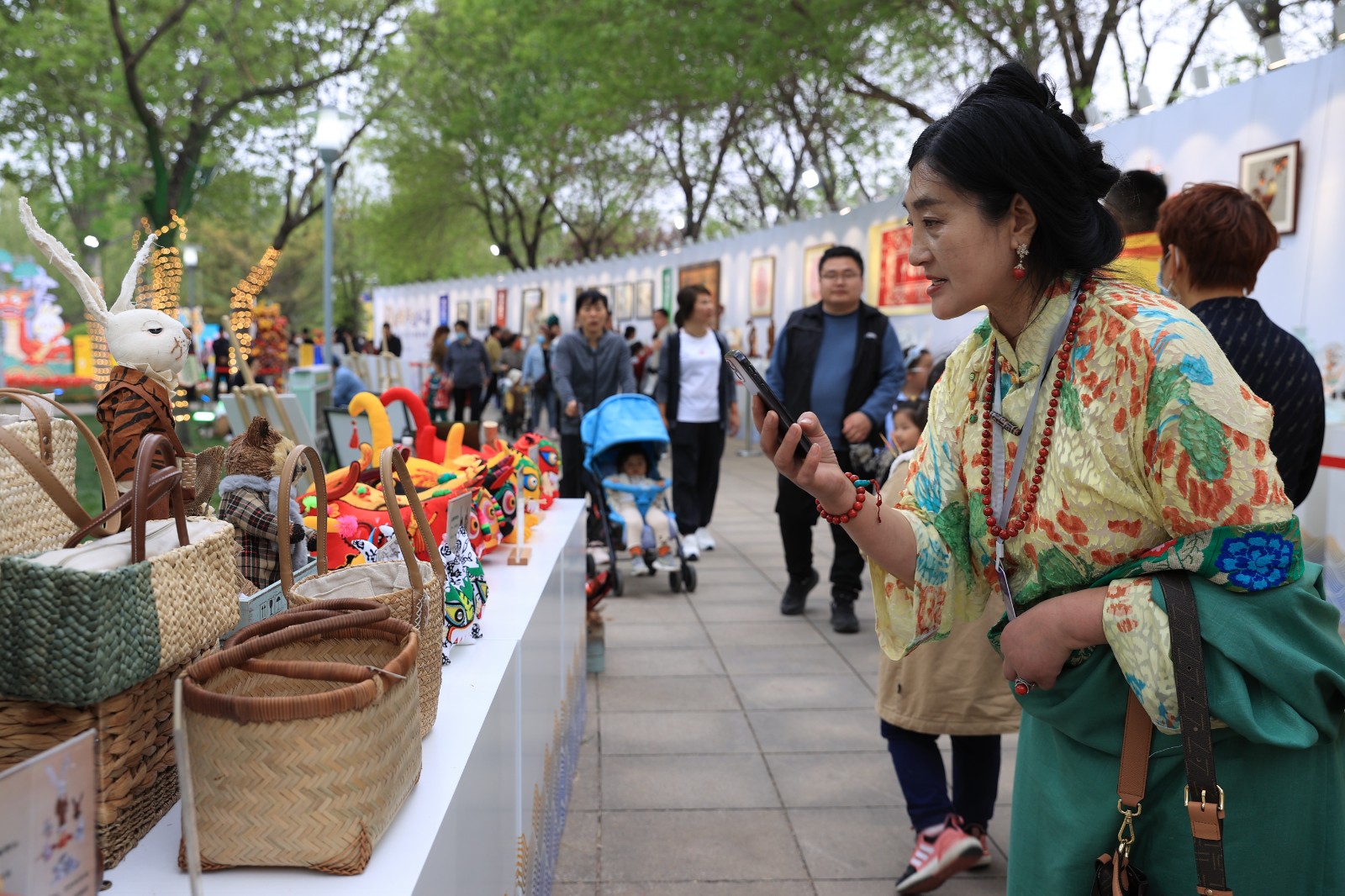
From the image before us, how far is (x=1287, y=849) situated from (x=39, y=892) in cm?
152

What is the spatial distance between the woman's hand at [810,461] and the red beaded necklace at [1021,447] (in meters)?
0.22

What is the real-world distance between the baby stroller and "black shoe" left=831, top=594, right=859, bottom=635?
1143 millimetres

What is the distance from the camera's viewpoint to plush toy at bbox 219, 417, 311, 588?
2125 mm

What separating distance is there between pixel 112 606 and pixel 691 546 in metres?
6.28

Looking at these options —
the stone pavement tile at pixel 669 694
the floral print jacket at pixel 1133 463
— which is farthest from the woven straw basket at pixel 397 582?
the stone pavement tile at pixel 669 694

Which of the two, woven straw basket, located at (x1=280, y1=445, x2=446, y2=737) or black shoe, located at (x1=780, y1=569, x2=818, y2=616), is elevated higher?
woven straw basket, located at (x1=280, y1=445, x2=446, y2=737)

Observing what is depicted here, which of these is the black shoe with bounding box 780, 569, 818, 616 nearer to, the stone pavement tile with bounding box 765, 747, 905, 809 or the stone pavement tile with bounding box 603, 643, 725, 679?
the stone pavement tile with bounding box 603, 643, 725, 679

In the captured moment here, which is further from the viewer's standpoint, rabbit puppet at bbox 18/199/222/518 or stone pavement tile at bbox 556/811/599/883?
stone pavement tile at bbox 556/811/599/883

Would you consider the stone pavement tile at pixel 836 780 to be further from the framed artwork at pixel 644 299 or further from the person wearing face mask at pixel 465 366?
the framed artwork at pixel 644 299

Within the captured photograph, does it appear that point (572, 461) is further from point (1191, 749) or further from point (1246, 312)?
point (1191, 749)

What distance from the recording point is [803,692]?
4.58 m

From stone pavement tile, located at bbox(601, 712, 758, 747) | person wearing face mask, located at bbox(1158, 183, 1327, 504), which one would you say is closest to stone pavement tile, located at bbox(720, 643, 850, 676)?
stone pavement tile, located at bbox(601, 712, 758, 747)

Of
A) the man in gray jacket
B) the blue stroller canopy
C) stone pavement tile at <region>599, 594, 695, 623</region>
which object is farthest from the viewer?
the man in gray jacket

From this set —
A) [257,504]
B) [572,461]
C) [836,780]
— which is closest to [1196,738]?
[257,504]
